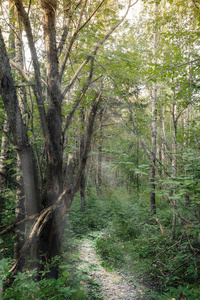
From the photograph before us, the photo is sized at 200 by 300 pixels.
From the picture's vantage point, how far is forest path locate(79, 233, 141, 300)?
411 centimetres

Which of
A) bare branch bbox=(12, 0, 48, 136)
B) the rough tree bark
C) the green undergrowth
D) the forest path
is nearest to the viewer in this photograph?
bare branch bbox=(12, 0, 48, 136)

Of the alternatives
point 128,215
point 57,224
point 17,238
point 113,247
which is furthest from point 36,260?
point 128,215

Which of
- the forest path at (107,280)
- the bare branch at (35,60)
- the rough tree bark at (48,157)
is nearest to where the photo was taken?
the bare branch at (35,60)

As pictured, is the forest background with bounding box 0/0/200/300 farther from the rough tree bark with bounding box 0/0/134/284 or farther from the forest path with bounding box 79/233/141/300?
the forest path with bounding box 79/233/141/300

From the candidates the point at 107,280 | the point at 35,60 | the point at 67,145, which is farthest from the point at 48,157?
the point at 107,280

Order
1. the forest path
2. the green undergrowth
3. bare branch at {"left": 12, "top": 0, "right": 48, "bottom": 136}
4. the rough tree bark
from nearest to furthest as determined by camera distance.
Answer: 1. bare branch at {"left": 12, "top": 0, "right": 48, "bottom": 136}
2. the rough tree bark
3. the green undergrowth
4. the forest path

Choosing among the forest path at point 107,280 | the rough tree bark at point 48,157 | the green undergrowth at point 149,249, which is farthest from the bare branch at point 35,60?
the forest path at point 107,280

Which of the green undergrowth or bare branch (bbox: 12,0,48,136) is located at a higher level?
bare branch (bbox: 12,0,48,136)

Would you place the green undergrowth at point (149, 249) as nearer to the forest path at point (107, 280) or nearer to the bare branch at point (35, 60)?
the forest path at point (107, 280)

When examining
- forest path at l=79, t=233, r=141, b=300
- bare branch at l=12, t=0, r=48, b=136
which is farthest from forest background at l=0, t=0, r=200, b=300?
forest path at l=79, t=233, r=141, b=300

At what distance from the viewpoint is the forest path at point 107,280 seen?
411 centimetres

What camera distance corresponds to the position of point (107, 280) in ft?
15.2

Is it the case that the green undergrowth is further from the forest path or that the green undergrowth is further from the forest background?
the forest path

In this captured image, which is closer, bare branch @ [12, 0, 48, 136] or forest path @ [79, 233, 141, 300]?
bare branch @ [12, 0, 48, 136]
